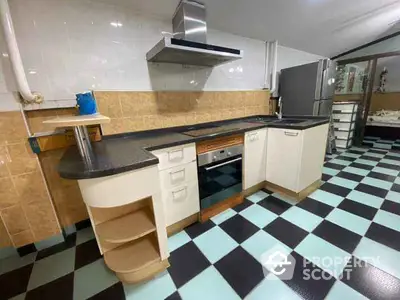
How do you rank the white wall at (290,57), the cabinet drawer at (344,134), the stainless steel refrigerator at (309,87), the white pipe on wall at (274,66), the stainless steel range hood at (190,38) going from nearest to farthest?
the stainless steel range hood at (190,38), the stainless steel refrigerator at (309,87), the white pipe on wall at (274,66), the white wall at (290,57), the cabinet drawer at (344,134)

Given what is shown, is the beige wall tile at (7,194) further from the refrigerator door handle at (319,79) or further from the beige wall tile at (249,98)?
the refrigerator door handle at (319,79)

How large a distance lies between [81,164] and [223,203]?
1317mm

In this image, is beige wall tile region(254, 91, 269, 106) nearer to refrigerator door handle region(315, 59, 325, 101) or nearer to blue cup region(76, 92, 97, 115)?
refrigerator door handle region(315, 59, 325, 101)

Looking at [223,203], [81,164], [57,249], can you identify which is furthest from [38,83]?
[223,203]

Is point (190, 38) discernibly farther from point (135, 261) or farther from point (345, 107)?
point (345, 107)

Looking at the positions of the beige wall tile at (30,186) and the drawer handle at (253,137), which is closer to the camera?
the beige wall tile at (30,186)

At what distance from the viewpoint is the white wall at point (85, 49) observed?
1.21m

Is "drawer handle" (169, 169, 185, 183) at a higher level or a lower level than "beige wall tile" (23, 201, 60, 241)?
higher

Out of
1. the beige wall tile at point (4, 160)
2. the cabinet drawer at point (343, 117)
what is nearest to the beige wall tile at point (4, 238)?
the beige wall tile at point (4, 160)

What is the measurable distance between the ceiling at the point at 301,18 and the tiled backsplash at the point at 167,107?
74 centimetres

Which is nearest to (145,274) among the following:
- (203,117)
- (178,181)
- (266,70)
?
(178,181)

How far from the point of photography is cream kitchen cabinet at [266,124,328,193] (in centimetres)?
172

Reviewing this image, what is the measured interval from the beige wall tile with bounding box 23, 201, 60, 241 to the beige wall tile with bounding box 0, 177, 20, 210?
0.08m

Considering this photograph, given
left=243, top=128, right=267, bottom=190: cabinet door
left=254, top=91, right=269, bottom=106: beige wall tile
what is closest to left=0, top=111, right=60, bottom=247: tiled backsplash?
left=243, top=128, right=267, bottom=190: cabinet door
